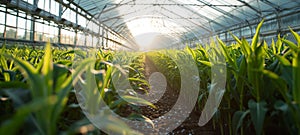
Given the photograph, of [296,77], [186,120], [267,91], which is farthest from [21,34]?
[296,77]

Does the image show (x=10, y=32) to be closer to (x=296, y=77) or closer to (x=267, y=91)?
(x=267, y=91)

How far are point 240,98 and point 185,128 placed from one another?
1.07 m

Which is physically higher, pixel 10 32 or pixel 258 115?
pixel 10 32

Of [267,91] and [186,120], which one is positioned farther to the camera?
[186,120]

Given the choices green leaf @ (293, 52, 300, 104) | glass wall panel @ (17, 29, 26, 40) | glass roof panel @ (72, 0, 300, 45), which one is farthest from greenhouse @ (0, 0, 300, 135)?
glass roof panel @ (72, 0, 300, 45)

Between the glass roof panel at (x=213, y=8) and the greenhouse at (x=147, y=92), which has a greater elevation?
the glass roof panel at (x=213, y=8)

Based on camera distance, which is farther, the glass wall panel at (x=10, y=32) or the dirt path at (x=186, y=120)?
the glass wall panel at (x=10, y=32)

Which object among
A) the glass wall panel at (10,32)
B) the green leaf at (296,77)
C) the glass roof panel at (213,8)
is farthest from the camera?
the glass roof panel at (213,8)

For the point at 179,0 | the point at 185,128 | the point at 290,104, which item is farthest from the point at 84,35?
the point at 290,104

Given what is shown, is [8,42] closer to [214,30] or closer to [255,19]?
[255,19]

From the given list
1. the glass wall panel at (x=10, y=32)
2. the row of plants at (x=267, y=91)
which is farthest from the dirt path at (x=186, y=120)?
the glass wall panel at (x=10, y=32)

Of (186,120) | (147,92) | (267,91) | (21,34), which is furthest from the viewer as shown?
(21,34)

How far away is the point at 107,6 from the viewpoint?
581 inches

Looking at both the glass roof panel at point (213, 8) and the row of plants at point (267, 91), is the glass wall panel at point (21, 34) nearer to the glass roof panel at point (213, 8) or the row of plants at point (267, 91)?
the glass roof panel at point (213, 8)
